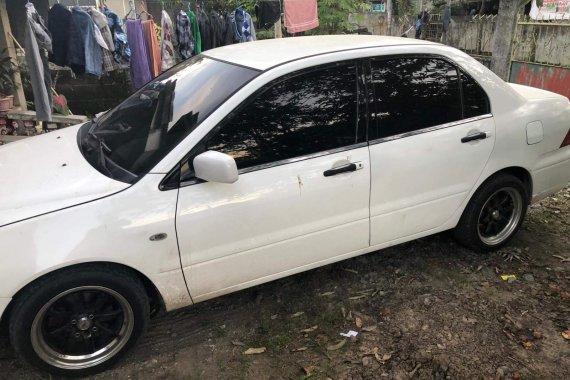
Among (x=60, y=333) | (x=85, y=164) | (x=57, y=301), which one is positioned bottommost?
(x=60, y=333)

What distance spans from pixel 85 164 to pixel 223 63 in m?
1.06

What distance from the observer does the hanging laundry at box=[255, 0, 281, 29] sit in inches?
286

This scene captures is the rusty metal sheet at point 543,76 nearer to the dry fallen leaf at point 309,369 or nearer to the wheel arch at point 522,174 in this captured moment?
the wheel arch at point 522,174

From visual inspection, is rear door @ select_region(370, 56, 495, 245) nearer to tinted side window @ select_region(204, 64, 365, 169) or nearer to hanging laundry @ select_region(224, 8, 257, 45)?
tinted side window @ select_region(204, 64, 365, 169)

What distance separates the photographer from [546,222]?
445 centimetres

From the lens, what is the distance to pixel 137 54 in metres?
6.42

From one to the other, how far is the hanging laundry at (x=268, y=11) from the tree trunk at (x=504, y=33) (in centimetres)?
319

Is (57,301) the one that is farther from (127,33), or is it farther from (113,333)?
(127,33)

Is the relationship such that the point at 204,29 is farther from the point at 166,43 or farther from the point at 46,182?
the point at 46,182

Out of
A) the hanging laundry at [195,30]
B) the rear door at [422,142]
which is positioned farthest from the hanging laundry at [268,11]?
the rear door at [422,142]

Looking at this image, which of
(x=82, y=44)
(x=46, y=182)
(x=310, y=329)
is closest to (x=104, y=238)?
(x=46, y=182)

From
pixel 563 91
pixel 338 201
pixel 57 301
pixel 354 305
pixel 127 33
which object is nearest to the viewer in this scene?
pixel 57 301

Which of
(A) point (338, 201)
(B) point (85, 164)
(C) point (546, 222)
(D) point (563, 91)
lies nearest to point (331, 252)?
(A) point (338, 201)

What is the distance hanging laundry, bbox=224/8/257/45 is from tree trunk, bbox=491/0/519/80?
11.5ft
